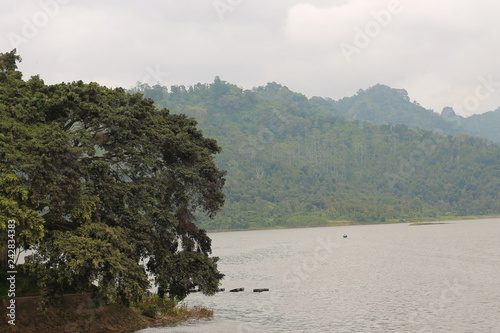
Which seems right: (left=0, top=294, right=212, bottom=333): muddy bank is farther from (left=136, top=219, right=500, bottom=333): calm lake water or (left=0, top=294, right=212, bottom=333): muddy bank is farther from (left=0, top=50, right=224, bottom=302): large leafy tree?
(left=136, top=219, right=500, bottom=333): calm lake water

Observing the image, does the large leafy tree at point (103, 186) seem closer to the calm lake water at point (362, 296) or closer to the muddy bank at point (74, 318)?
the muddy bank at point (74, 318)

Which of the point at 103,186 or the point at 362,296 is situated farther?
the point at 362,296

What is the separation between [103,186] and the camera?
33.7m

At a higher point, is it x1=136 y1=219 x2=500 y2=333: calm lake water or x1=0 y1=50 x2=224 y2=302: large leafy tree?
x1=0 y1=50 x2=224 y2=302: large leafy tree

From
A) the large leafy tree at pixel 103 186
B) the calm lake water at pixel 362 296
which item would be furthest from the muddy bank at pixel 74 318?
the calm lake water at pixel 362 296

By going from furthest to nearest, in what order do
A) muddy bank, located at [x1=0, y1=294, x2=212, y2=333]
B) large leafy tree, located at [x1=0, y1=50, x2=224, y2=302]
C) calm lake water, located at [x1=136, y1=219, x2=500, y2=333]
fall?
1. calm lake water, located at [x1=136, y1=219, x2=500, y2=333]
2. muddy bank, located at [x1=0, y1=294, x2=212, y2=333]
3. large leafy tree, located at [x1=0, y1=50, x2=224, y2=302]

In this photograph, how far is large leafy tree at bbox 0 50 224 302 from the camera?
29812mm

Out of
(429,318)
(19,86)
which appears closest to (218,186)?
(19,86)

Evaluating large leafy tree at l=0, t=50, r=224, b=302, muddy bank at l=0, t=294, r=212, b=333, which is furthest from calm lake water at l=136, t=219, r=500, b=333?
large leafy tree at l=0, t=50, r=224, b=302

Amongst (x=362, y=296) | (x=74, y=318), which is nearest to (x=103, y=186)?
(x=74, y=318)

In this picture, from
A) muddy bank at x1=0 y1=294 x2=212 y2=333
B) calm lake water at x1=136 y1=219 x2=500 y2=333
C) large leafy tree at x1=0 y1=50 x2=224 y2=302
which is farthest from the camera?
calm lake water at x1=136 y1=219 x2=500 y2=333

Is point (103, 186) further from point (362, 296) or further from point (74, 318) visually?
point (362, 296)

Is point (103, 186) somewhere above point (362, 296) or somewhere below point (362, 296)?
above

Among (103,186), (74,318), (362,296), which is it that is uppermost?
(103,186)
